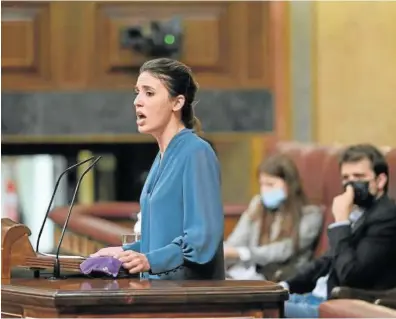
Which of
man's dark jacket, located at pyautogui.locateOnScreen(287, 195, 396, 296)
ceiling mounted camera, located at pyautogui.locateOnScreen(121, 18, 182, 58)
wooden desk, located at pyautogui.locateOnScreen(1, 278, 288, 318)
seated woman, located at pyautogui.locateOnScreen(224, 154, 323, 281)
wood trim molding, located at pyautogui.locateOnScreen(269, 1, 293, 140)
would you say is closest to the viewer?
wooden desk, located at pyautogui.locateOnScreen(1, 278, 288, 318)

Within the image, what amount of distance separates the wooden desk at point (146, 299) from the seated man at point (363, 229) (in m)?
1.63

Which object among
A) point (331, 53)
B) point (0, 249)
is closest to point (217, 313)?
point (0, 249)

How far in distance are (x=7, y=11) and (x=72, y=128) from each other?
0.65 m

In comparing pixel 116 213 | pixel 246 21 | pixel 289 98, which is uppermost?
pixel 246 21

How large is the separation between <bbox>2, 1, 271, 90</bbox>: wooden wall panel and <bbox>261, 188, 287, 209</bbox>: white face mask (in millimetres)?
1986

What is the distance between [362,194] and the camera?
352cm

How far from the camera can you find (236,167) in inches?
243

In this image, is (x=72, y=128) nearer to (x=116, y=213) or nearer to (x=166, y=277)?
(x=116, y=213)

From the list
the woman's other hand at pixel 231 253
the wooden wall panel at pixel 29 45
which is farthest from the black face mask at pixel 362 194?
the wooden wall panel at pixel 29 45

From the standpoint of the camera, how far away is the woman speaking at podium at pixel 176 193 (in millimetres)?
1893

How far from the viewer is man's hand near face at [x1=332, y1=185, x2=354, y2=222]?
3492mm

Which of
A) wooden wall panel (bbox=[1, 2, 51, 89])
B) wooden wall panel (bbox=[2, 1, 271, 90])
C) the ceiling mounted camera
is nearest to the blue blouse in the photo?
the ceiling mounted camera

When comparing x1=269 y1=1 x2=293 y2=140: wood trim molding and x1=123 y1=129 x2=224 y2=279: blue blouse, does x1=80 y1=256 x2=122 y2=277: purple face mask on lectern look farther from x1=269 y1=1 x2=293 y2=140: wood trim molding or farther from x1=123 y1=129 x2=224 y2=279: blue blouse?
x1=269 y1=1 x2=293 y2=140: wood trim molding

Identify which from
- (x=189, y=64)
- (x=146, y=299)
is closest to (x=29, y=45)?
(x=189, y=64)
